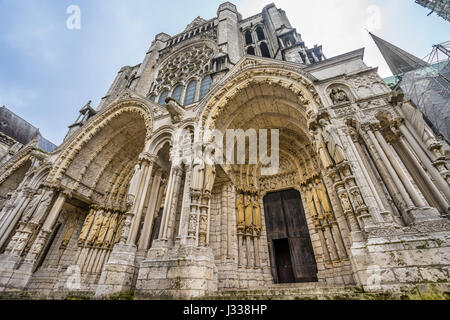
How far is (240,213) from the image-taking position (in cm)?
701

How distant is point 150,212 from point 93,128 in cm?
596

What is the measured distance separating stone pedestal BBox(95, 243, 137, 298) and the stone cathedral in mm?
30

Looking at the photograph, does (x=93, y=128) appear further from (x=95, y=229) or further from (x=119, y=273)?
(x=119, y=273)

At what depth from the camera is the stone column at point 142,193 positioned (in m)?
5.84

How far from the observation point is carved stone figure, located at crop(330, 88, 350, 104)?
5.57m

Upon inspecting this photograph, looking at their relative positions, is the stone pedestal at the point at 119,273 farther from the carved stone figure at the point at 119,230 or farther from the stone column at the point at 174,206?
the carved stone figure at the point at 119,230

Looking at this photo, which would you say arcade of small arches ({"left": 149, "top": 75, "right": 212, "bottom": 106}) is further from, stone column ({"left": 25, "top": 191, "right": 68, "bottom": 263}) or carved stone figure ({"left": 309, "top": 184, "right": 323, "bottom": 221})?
carved stone figure ({"left": 309, "top": 184, "right": 323, "bottom": 221})

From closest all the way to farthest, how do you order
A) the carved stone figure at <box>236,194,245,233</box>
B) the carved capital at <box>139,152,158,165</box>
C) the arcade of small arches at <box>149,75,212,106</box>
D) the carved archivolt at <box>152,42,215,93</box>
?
the carved stone figure at <box>236,194,245,233</box> < the carved capital at <box>139,152,158,165</box> < the arcade of small arches at <box>149,75,212,106</box> < the carved archivolt at <box>152,42,215,93</box>

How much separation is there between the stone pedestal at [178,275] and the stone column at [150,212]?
1458 millimetres

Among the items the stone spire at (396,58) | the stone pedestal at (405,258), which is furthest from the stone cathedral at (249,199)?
the stone spire at (396,58)

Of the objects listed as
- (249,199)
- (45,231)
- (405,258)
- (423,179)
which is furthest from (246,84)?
(45,231)

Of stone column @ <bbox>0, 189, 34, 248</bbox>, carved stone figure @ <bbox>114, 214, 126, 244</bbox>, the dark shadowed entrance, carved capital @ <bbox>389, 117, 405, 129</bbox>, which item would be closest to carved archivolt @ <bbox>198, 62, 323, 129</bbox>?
carved capital @ <bbox>389, 117, 405, 129</bbox>

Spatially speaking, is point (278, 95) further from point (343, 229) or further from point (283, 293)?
point (283, 293)

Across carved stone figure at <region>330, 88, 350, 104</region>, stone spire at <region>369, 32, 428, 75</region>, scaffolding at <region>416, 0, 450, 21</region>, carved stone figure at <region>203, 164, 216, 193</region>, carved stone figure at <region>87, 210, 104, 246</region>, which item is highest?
scaffolding at <region>416, 0, 450, 21</region>
